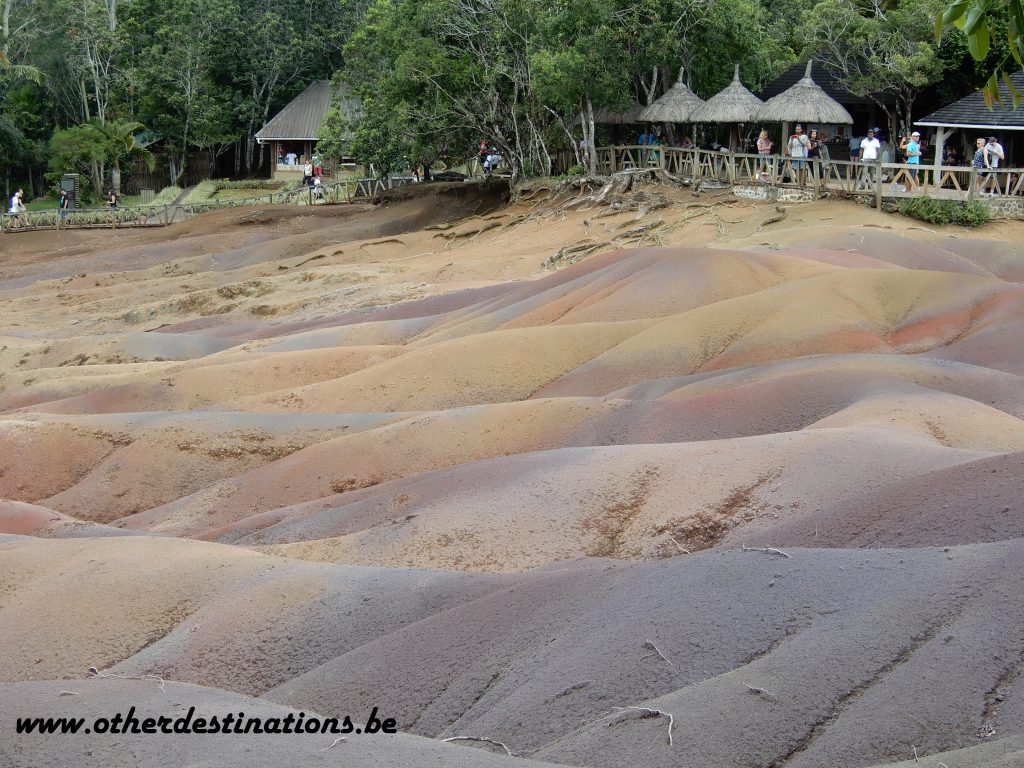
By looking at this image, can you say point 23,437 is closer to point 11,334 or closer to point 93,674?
point 93,674

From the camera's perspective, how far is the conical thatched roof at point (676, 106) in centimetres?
3306

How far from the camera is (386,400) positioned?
1742 centimetres

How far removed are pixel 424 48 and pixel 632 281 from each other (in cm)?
1726

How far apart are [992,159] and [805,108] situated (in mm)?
4897

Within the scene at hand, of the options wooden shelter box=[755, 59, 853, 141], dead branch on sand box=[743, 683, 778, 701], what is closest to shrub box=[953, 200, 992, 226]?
wooden shelter box=[755, 59, 853, 141]

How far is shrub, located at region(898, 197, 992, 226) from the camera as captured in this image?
1018 inches

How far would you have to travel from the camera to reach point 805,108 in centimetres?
2997

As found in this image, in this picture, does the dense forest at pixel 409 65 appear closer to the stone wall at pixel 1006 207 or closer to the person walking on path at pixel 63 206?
the person walking on path at pixel 63 206

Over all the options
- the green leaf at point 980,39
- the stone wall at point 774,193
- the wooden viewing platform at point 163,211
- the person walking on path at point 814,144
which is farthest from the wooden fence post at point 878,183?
the green leaf at point 980,39

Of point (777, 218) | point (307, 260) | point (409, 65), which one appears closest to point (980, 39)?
point (777, 218)

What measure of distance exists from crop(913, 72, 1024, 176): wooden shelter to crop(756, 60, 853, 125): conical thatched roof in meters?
2.67

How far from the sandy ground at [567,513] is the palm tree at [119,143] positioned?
27452 mm

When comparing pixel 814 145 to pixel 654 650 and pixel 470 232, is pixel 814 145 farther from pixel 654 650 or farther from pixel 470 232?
pixel 654 650

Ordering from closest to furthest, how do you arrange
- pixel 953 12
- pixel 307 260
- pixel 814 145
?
pixel 953 12
pixel 814 145
pixel 307 260
